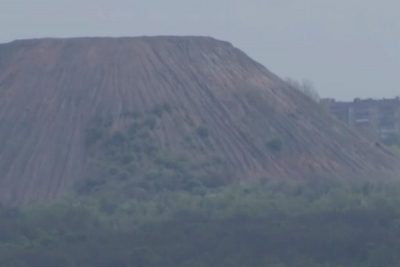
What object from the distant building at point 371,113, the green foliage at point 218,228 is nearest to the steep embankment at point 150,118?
the green foliage at point 218,228

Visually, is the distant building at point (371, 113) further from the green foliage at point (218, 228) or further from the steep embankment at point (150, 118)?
the green foliage at point (218, 228)

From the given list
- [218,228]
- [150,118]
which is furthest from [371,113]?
[218,228]

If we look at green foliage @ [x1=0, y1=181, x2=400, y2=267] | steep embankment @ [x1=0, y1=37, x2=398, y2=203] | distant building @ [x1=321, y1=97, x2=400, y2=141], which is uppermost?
distant building @ [x1=321, y1=97, x2=400, y2=141]

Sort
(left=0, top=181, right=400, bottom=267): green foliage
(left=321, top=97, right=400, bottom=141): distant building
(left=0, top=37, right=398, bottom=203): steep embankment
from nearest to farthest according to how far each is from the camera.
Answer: (left=0, top=181, right=400, bottom=267): green foliage, (left=0, top=37, right=398, bottom=203): steep embankment, (left=321, top=97, right=400, bottom=141): distant building

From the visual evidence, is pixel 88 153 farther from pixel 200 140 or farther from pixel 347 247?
pixel 347 247

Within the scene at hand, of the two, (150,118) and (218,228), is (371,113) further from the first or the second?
(218,228)

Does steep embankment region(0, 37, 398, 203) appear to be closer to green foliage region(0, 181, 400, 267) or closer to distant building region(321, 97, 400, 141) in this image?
green foliage region(0, 181, 400, 267)

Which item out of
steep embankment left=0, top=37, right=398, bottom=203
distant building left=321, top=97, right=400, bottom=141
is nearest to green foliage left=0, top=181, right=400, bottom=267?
steep embankment left=0, top=37, right=398, bottom=203
